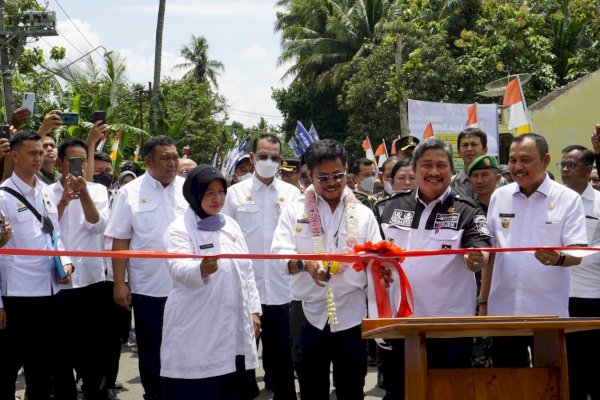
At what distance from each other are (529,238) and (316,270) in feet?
4.80

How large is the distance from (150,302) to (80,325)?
83 cm

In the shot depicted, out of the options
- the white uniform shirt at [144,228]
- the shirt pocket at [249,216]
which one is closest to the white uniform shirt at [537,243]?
the shirt pocket at [249,216]

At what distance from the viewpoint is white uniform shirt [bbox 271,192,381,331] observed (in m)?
5.70

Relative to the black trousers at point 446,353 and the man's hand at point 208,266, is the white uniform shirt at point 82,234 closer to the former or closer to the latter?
the man's hand at point 208,266

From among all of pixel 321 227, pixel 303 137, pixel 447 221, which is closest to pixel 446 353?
pixel 447 221

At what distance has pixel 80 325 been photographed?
24.9 feet

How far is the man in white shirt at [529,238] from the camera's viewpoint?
18.5ft

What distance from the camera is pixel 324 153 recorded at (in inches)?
226

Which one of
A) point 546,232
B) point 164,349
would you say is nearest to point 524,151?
point 546,232

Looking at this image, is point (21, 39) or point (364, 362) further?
point (21, 39)

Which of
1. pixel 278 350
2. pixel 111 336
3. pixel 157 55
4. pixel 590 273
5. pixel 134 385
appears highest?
pixel 157 55

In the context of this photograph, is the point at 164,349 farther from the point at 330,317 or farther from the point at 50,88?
the point at 50,88

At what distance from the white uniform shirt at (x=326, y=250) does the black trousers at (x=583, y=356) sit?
1698mm

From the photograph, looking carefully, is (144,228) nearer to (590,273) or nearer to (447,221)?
(447,221)
